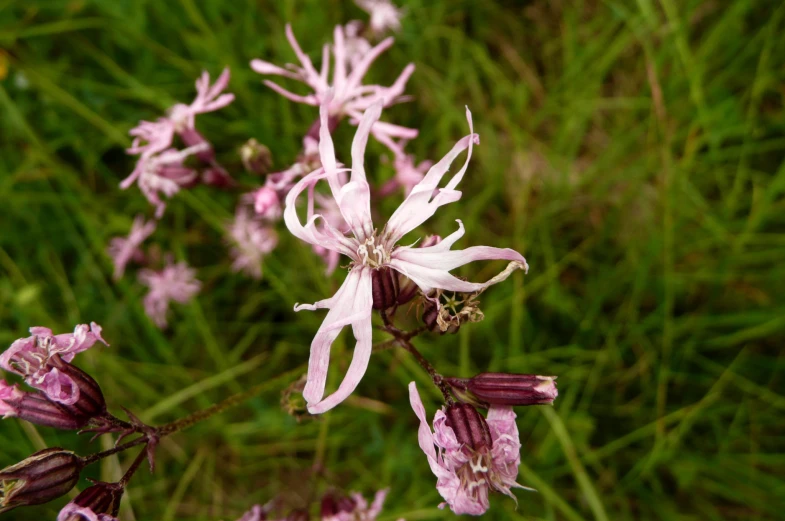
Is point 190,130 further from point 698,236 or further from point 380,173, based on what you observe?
point 698,236

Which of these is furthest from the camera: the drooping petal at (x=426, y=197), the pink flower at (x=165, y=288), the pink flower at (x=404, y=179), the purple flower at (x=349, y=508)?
the pink flower at (x=165, y=288)

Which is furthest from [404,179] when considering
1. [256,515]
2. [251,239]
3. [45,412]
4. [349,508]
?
[45,412]

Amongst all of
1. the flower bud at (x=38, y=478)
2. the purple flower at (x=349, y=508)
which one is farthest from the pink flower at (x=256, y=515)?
the flower bud at (x=38, y=478)

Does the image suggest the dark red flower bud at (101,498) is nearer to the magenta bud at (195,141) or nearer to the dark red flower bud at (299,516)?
the dark red flower bud at (299,516)

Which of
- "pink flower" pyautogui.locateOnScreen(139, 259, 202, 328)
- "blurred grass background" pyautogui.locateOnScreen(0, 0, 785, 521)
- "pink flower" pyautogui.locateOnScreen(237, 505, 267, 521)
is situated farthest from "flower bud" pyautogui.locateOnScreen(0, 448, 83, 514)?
"pink flower" pyautogui.locateOnScreen(139, 259, 202, 328)

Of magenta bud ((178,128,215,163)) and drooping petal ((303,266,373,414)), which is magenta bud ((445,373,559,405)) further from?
magenta bud ((178,128,215,163))

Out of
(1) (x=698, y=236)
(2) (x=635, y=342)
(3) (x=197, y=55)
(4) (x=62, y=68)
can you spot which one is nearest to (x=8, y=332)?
(4) (x=62, y=68)
